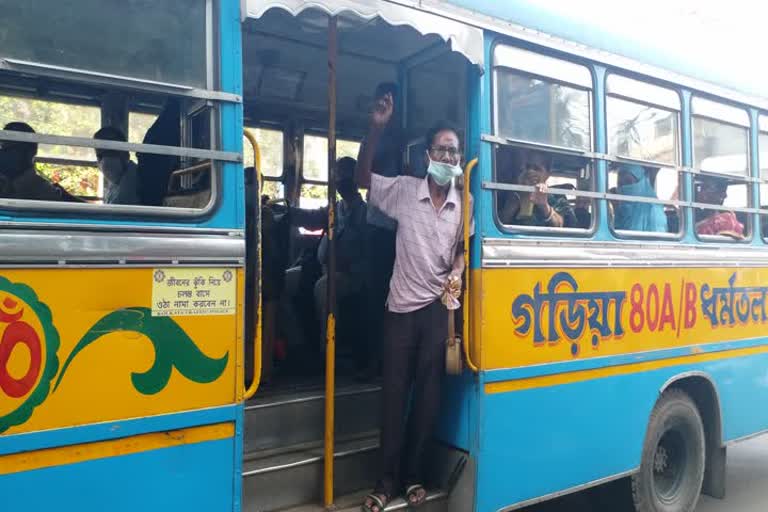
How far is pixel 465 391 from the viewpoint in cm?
319

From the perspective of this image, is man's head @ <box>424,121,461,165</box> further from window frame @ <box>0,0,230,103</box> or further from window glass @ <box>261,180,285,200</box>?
window glass @ <box>261,180,285,200</box>

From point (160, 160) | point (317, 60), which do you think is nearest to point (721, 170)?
point (317, 60)

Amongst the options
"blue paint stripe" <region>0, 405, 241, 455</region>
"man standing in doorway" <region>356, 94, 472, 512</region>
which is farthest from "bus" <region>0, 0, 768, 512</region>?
"man standing in doorway" <region>356, 94, 472, 512</region>

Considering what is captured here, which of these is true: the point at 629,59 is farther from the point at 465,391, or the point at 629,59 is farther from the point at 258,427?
the point at 258,427

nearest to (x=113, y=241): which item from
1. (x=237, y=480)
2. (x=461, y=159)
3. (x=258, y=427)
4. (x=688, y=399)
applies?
(x=237, y=480)

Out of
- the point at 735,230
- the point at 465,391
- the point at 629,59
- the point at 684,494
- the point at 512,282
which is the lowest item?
the point at 684,494

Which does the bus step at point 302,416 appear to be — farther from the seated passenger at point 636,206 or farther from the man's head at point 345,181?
the seated passenger at point 636,206

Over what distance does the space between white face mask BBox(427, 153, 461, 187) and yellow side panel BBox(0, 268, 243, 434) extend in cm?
111

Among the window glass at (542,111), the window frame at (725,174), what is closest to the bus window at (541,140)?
the window glass at (542,111)

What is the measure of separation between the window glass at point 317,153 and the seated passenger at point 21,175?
9.17 ft

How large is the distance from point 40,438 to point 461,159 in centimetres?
215

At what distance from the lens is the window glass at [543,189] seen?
130 inches

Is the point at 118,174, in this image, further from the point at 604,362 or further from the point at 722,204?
the point at 722,204

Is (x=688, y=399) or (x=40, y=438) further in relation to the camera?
(x=688, y=399)
